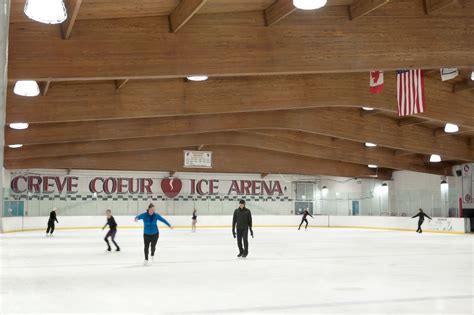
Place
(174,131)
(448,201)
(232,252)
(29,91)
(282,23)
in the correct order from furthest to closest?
(448,201), (174,131), (232,252), (29,91), (282,23)

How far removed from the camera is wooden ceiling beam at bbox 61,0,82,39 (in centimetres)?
799

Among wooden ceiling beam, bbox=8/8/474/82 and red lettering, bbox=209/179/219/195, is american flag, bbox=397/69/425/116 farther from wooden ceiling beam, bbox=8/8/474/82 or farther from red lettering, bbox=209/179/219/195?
red lettering, bbox=209/179/219/195

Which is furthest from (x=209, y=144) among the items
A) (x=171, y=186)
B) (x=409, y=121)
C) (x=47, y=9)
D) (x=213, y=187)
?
(x=47, y=9)

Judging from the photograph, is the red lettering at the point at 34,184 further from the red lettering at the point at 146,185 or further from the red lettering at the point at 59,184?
the red lettering at the point at 146,185

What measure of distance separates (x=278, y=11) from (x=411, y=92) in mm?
4901

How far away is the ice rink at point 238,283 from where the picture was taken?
23.4 feet

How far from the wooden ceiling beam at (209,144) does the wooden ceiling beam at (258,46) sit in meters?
15.4

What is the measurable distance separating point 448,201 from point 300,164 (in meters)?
9.57

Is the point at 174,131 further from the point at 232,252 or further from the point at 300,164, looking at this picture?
the point at 300,164

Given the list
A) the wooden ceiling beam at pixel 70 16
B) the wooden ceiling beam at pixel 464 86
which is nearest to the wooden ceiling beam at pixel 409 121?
the wooden ceiling beam at pixel 464 86

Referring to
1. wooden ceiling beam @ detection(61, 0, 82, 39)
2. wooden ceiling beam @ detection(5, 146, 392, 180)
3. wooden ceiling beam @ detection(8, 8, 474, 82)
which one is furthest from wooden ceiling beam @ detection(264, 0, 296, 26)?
wooden ceiling beam @ detection(5, 146, 392, 180)

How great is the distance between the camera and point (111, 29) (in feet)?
33.2

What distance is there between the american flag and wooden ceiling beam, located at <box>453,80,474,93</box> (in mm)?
4450

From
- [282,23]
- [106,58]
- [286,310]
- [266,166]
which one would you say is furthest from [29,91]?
[266,166]
